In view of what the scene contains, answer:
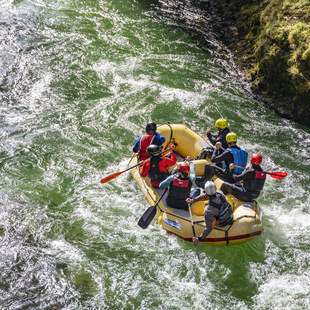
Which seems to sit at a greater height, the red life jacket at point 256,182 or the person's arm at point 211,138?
the red life jacket at point 256,182

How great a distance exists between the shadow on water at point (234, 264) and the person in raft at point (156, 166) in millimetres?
1412

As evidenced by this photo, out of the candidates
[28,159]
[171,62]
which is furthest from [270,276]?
[171,62]

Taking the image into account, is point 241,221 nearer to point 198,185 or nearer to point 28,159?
point 198,185

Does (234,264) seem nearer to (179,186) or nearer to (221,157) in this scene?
(179,186)

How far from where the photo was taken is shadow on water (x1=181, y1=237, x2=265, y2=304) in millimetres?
8977

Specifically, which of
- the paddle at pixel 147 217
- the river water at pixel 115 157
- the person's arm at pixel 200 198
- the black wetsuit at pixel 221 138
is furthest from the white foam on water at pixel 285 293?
the black wetsuit at pixel 221 138

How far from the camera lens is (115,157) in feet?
39.3

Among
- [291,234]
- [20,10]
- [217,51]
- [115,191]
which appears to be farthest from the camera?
[20,10]

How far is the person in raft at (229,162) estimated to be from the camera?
1048cm

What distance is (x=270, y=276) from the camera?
363 inches

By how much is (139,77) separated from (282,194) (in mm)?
5642

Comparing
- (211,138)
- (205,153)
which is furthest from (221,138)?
(205,153)

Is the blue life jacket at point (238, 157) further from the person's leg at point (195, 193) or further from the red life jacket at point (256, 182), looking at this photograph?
the person's leg at point (195, 193)

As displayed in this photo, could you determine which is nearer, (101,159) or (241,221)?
(241,221)
